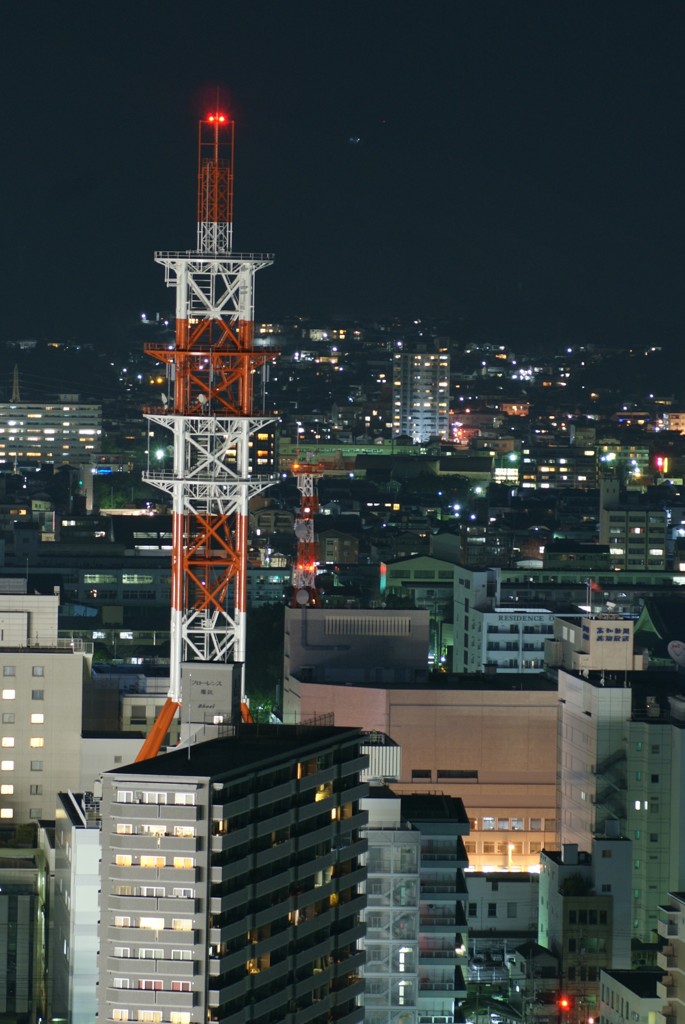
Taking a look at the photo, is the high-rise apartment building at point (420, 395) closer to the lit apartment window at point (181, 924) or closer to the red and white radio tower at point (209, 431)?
the red and white radio tower at point (209, 431)

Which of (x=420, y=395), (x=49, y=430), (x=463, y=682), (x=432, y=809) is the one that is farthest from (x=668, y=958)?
(x=420, y=395)

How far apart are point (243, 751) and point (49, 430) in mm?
54987

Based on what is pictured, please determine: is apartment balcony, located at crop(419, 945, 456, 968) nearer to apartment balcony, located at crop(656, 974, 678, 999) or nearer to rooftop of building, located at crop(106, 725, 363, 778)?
apartment balcony, located at crop(656, 974, 678, 999)

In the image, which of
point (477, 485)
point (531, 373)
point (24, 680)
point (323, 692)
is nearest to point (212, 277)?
point (24, 680)

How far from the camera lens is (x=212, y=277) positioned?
1489 centimetres

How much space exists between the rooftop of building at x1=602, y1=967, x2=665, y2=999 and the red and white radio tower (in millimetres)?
3375

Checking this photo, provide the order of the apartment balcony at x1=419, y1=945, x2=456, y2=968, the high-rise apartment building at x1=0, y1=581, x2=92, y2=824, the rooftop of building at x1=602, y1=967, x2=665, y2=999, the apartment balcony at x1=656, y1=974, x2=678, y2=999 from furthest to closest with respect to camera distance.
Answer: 1. the high-rise apartment building at x1=0, y1=581, x2=92, y2=824
2. the rooftop of building at x1=602, y1=967, x2=665, y2=999
3. the apartment balcony at x1=656, y1=974, x2=678, y2=999
4. the apartment balcony at x1=419, y1=945, x2=456, y2=968

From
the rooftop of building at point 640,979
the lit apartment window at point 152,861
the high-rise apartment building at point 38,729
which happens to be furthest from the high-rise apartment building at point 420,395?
the lit apartment window at point 152,861

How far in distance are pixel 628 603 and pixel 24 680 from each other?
14.4 metres

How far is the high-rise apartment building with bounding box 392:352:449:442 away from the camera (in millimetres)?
73500

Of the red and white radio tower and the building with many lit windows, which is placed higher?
the building with many lit windows

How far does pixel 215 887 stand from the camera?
41.5 ft

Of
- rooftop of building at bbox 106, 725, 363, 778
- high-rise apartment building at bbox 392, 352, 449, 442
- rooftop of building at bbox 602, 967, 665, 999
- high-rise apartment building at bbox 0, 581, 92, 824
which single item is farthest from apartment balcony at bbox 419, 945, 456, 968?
high-rise apartment building at bbox 392, 352, 449, 442

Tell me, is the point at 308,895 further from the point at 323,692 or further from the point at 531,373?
the point at 531,373
